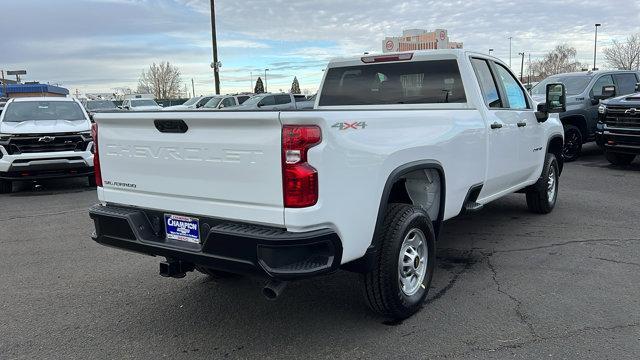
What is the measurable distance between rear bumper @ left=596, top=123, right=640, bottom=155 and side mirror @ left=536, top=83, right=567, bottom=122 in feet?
16.1

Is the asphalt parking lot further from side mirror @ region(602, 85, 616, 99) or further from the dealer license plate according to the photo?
side mirror @ region(602, 85, 616, 99)

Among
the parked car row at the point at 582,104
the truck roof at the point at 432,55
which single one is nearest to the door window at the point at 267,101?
the parked car row at the point at 582,104

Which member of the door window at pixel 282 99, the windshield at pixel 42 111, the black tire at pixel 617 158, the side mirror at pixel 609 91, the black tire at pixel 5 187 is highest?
the door window at pixel 282 99

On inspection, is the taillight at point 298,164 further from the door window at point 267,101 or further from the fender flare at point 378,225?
the door window at point 267,101

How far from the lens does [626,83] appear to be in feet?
43.4

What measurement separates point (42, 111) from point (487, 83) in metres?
8.99

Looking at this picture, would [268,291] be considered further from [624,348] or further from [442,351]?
[624,348]

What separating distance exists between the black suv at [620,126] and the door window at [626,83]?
2.64 metres

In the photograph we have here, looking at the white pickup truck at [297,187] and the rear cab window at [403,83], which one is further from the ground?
the rear cab window at [403,83]

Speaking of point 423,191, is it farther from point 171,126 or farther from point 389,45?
point 389,45

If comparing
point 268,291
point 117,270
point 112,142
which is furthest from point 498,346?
point 117,270

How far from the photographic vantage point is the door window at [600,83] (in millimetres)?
12234

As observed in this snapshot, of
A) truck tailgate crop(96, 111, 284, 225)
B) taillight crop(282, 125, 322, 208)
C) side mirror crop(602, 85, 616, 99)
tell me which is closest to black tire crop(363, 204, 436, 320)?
taillight crop(282, 125, 322, 208)

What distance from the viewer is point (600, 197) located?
26.6 feet
